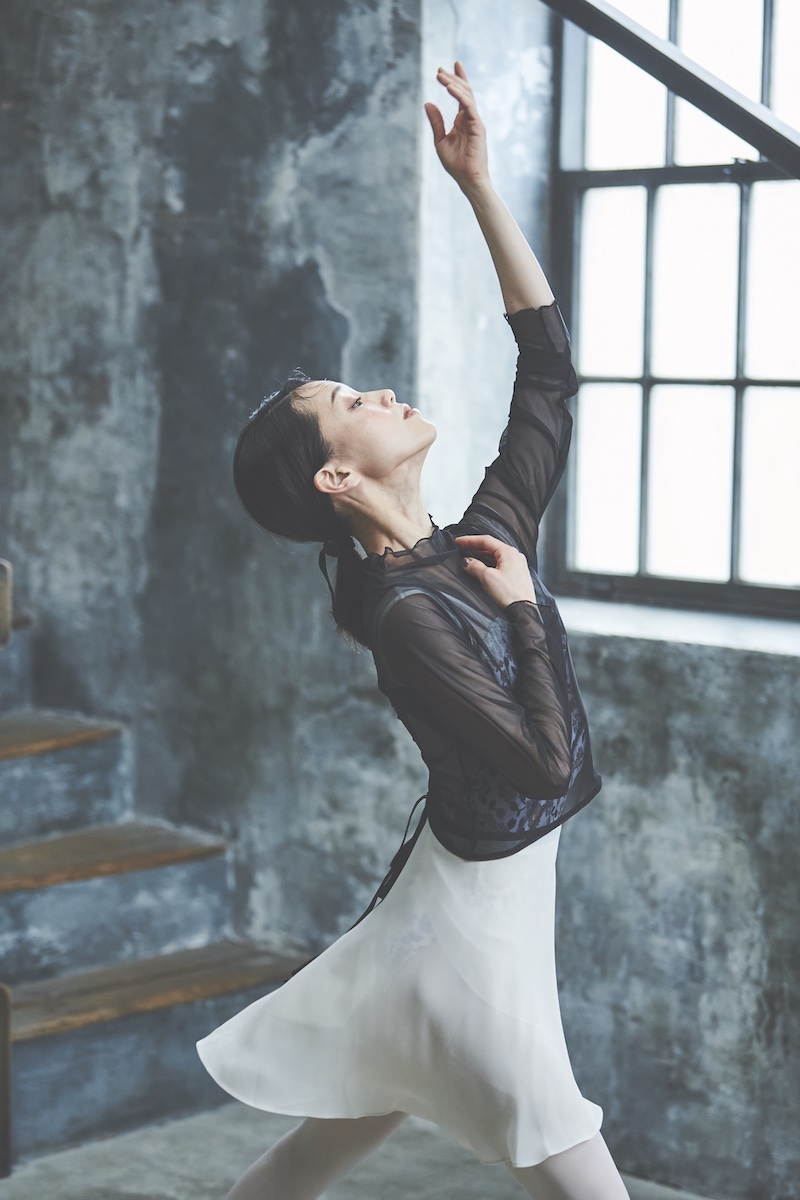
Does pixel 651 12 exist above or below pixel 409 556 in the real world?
above

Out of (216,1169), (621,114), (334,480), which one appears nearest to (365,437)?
(334,480)

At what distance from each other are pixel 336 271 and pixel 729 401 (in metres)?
0.91

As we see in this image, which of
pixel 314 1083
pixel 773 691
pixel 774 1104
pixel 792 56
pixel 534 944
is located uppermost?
pixel 792 56

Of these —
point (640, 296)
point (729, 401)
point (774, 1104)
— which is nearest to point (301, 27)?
point (640, 296)

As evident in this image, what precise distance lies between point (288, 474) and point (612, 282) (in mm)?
1552

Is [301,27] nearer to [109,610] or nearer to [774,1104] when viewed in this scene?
[109,610]

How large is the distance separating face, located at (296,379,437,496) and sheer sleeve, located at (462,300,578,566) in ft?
0.72

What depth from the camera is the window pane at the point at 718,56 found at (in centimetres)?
315

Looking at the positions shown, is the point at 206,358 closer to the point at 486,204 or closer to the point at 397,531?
the point at 486,204

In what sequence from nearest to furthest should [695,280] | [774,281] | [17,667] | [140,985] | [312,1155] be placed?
[312,1155], [774,281], [695,280], [140,985], [17,667]

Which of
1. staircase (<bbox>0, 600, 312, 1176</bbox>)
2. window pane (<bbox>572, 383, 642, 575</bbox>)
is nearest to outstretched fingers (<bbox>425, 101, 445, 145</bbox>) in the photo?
window pane (<bbox>572, 383, 642, 575</bbox>)

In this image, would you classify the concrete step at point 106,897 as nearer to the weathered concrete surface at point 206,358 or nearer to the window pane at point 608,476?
the weathered concrete surface at point 206,358

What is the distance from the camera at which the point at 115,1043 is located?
133 inches

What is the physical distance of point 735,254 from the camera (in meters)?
3.23
